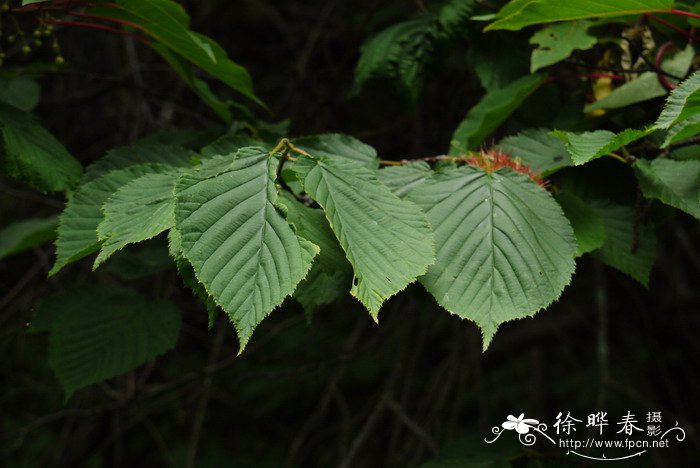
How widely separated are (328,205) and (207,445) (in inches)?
124

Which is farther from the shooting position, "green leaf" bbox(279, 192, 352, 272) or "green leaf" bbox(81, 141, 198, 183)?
"green leaf" bbox(81, 141, 198, 183)

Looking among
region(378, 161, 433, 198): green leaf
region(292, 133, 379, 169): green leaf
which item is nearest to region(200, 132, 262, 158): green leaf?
region(292, 133, 379, 169): green leaf

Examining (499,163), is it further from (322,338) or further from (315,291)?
(322,338)

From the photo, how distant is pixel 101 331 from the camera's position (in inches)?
63.1

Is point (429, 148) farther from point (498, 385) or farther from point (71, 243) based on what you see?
point (498, 385)

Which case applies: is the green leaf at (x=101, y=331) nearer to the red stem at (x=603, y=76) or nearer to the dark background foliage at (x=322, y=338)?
the dark background foliage at (x=322, y=338)

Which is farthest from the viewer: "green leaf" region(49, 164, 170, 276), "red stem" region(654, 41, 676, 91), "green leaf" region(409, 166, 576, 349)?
"red stem" region(654, 41, 676, 91)

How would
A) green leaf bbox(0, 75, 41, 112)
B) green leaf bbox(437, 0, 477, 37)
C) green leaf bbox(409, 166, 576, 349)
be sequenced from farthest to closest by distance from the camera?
green leaf bbox(437, 0, 477, 37), green leaf bbox(0, 75, 41, 112), green leaf bbox(409, 166, 576, 349)

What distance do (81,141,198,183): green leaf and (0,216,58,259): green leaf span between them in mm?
191

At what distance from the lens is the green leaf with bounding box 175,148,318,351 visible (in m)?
0.86

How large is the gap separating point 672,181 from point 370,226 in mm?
577

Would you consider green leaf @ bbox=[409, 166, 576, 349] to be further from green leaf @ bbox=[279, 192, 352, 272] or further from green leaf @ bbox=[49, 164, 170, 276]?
green leaf @ bbox=[49, 164, 170, 276]

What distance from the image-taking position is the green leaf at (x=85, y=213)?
1.10 metres

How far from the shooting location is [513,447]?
144 centimetres
